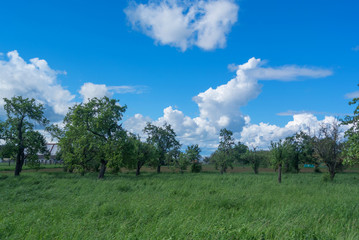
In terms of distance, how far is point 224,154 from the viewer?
54.5 metres

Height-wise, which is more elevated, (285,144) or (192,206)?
(285,144)

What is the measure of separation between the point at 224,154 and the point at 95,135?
3296 cm

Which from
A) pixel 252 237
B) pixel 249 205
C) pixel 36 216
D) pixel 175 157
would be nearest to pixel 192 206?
pixel 249 205

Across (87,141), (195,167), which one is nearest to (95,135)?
(87,141)

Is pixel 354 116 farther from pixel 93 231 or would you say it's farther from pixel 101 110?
pixel 101 110

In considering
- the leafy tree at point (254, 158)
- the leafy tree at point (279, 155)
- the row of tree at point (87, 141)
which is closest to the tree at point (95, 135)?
the row of tree at point (87, 141)

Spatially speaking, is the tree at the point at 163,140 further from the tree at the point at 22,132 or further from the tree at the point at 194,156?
the tree at the point at 22,132

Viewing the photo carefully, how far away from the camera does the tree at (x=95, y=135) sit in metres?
29.4

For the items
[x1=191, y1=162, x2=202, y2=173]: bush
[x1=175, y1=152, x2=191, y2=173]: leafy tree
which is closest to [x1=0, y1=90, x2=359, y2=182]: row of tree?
[x1=175, y1=152, x2=191, y2=173]: leafy tree

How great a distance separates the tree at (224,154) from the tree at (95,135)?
29778 mm

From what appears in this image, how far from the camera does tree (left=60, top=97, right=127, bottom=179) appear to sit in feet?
96.3

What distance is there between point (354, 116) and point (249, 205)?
9.53m

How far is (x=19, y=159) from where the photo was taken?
3209cm

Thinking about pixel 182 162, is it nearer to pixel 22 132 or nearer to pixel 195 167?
pixel 195 167
